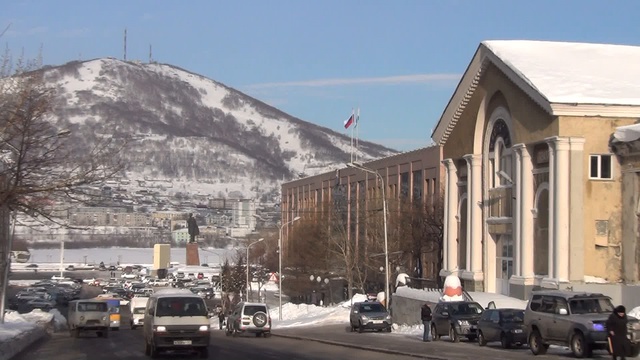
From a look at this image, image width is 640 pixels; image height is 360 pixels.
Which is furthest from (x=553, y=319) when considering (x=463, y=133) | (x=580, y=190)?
(x=463, y=133)

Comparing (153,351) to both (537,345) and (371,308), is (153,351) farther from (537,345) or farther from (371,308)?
(371,308)

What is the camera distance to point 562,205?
4947cm

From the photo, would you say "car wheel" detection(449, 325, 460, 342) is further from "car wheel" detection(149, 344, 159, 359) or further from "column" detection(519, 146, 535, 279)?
"car wheel" detection(149, 344, 159, 359)

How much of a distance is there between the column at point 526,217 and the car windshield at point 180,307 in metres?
24.0

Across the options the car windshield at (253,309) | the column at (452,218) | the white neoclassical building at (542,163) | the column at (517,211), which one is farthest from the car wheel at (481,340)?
the column at (452,218)

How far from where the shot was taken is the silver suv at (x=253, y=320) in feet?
171

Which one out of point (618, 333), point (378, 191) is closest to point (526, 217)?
point (618, 333)

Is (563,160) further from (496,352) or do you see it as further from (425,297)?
(496,352)

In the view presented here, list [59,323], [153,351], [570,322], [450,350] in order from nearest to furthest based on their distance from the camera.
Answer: [570,322]
[153,351]
[450,350]
[59,323]

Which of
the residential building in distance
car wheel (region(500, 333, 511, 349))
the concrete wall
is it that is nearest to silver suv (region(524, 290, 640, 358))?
car wheel (region(500, 333, 511, 349))

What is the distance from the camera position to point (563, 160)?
49406mm

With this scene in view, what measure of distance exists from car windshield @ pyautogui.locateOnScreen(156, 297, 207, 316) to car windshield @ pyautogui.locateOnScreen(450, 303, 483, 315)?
46.3 ft

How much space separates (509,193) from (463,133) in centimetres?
748

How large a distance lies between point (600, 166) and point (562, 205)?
2.82 metres
